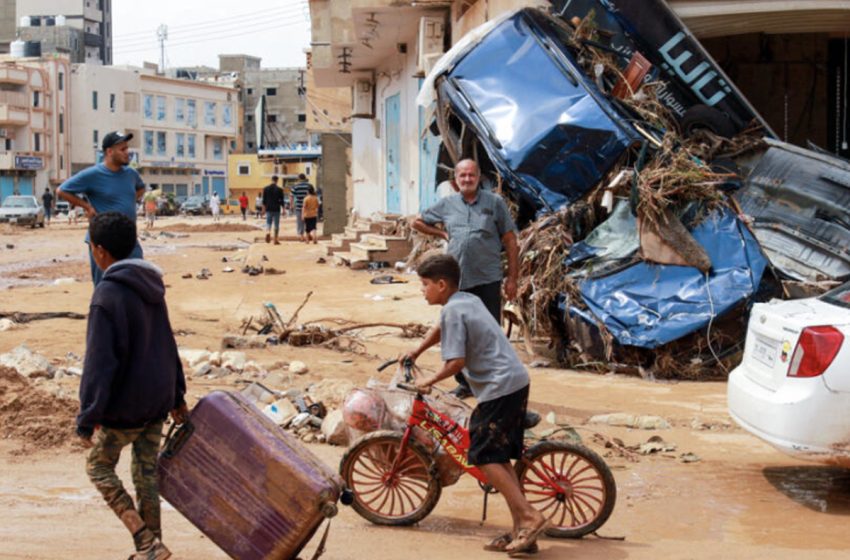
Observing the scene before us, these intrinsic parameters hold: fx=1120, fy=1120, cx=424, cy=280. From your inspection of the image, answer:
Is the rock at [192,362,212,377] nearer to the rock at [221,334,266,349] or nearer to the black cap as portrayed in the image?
the rock at [221,334,266,349]

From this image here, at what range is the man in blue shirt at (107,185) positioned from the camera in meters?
8.32

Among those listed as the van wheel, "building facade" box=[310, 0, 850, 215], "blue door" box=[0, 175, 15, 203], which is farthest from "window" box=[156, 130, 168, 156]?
the van wheel

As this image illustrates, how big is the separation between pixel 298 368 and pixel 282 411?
6.62 ft

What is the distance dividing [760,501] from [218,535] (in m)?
3.35

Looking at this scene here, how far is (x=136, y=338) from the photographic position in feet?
15.1

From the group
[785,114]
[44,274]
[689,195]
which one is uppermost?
[785,114]

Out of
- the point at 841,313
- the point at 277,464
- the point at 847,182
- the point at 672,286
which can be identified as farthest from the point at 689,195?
the point at 277,464

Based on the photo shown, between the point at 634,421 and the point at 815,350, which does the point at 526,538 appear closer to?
the point at 815,350

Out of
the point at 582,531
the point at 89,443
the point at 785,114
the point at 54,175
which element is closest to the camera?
the point at 89,443

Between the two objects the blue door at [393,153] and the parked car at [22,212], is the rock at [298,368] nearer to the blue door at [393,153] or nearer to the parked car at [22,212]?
the blue door at [393,153]

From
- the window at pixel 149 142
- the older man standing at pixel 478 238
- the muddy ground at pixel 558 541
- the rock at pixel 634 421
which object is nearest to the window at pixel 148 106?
the window at pixel 149 142

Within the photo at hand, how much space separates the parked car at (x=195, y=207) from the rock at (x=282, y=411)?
6648cm

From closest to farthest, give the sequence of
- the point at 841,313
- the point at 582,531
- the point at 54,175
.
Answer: the point at 582,531 < the point at 841,313 < the point at 54,175

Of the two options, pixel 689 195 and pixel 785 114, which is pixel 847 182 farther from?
pixel 785 114
